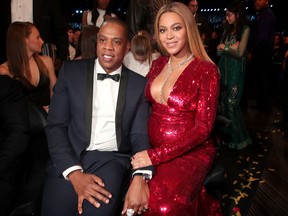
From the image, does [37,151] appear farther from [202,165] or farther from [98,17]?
[98,17]

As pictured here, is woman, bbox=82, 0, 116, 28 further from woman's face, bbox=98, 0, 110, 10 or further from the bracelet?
the bracelet

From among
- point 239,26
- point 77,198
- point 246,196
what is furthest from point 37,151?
point 239,26

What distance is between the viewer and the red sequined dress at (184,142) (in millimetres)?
2012

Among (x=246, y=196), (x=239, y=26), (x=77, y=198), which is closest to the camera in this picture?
(x=77, y=198)

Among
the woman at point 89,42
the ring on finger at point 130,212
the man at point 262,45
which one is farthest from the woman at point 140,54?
the man at point 262,45

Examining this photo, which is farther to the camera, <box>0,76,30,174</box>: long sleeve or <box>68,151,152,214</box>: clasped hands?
<box>0,76,30,174</box>: long sleeve

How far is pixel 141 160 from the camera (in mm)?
2043

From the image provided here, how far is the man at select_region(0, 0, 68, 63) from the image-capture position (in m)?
3.80

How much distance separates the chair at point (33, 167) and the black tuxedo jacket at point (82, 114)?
126 millimetres

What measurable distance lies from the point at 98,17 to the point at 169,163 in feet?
10.5

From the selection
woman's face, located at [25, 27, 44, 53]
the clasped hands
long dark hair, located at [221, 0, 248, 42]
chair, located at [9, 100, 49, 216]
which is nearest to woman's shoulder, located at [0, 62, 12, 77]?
woman's face, located at [25, 27, 44, 53]

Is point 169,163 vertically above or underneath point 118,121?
underneath

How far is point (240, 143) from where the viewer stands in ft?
14.7

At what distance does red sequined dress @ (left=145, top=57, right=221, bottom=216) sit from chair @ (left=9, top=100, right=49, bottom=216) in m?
0.72
